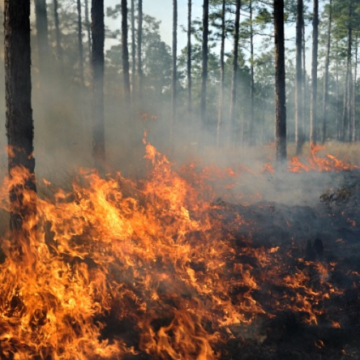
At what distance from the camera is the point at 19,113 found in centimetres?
640

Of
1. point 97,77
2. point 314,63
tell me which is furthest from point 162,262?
point 314,63

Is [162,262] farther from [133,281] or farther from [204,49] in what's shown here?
[204,49]

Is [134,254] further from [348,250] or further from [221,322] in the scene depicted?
[348,250]

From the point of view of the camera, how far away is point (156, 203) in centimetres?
891

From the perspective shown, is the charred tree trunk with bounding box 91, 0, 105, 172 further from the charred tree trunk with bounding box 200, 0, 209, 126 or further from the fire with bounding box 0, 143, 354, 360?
the charred tree trunk with bounding box 200, 0, 209, 126

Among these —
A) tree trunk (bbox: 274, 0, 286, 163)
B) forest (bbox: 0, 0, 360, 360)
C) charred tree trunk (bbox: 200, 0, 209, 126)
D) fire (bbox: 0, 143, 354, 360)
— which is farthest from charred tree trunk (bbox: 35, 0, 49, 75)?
fire (bbox: 0, 143, 354, 360)

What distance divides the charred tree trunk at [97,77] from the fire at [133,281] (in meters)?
4.09

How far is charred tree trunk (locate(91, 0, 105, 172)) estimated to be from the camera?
1286cm

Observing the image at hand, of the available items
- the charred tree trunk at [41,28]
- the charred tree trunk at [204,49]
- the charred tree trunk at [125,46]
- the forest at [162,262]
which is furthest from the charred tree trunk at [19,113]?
the charred tree trunk at [204,49]

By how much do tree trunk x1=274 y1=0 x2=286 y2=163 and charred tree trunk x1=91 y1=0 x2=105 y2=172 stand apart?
662 cm

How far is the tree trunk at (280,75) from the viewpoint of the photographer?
1435cm

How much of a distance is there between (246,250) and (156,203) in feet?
7.72

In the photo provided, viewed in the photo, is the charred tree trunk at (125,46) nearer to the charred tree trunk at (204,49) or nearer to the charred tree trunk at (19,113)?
the charred tree trunk at (204,49)

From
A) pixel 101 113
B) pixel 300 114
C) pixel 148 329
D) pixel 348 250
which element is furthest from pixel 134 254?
pixel 300 114
